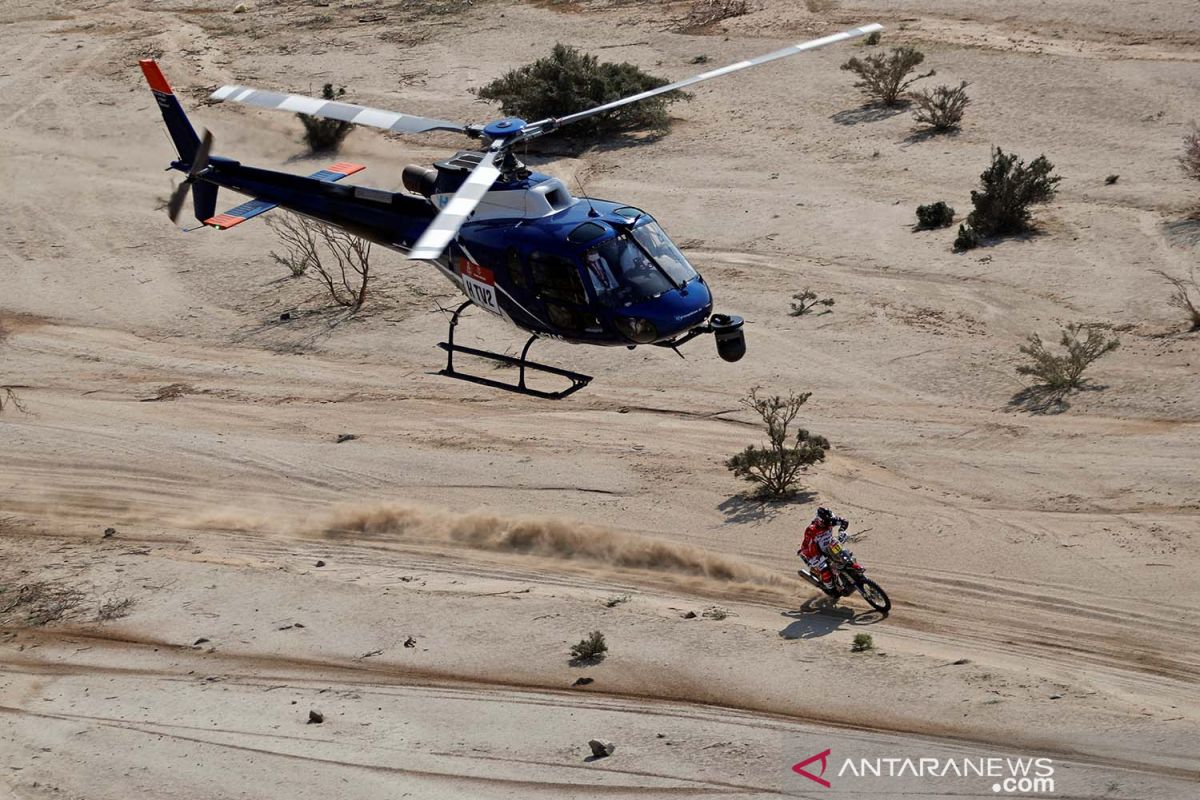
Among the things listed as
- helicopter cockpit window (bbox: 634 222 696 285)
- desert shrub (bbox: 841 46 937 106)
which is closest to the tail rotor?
helicopter cockpit window (bbox: 634 222 696 285)

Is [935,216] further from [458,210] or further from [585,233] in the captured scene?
[458,210]

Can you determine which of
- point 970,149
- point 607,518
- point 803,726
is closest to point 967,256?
point 970,149

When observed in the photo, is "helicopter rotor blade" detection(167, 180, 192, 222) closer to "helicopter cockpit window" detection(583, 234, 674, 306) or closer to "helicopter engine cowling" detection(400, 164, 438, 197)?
"helicopter engine cowling" detection(400, 164, 438, 197)

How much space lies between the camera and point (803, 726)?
14289 mm

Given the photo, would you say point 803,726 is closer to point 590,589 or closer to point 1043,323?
point 590,589

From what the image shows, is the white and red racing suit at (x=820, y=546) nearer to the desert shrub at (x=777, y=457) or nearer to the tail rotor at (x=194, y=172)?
the desert shrub at (x=777, y=457)

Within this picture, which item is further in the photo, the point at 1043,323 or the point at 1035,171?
the point at 1035,171

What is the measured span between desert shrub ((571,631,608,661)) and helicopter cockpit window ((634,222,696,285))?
4.43 m

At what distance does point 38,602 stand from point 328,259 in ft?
41.0

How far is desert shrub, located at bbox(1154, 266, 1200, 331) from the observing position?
71.7 feet

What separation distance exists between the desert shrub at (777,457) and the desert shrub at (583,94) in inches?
570

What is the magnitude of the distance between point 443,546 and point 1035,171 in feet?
47.5

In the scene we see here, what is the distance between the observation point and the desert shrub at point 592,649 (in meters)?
15.7

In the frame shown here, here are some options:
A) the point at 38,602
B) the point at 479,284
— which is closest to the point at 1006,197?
the point at 479,284
